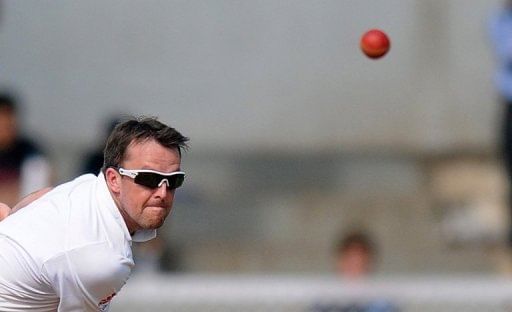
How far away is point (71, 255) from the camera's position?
5859 mm

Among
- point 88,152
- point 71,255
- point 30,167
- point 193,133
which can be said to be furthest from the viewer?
point 193,133

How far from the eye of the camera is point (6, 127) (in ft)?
32.4

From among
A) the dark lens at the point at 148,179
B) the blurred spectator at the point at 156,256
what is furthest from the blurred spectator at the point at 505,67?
the dark lens at the point at 148,179

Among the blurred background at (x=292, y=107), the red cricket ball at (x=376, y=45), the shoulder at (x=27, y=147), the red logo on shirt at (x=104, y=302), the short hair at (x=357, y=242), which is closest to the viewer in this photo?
the red logo on shirt at (x=104, y=302)

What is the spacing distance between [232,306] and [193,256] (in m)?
1.32

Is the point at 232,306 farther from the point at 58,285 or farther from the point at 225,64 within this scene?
the point at 58,285

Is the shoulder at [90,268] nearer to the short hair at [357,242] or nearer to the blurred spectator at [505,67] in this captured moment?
the short hair at [357,242]

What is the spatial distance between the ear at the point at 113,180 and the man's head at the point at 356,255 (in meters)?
4.28

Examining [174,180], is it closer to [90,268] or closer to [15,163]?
[90,268]

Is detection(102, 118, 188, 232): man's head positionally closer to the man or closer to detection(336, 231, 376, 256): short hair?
the man

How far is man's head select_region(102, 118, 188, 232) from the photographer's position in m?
5.88

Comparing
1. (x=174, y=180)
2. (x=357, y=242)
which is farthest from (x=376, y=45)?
(x=357, y=242)

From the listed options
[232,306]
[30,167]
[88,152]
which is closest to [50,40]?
[88,152]

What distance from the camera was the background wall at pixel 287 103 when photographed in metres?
11.4
